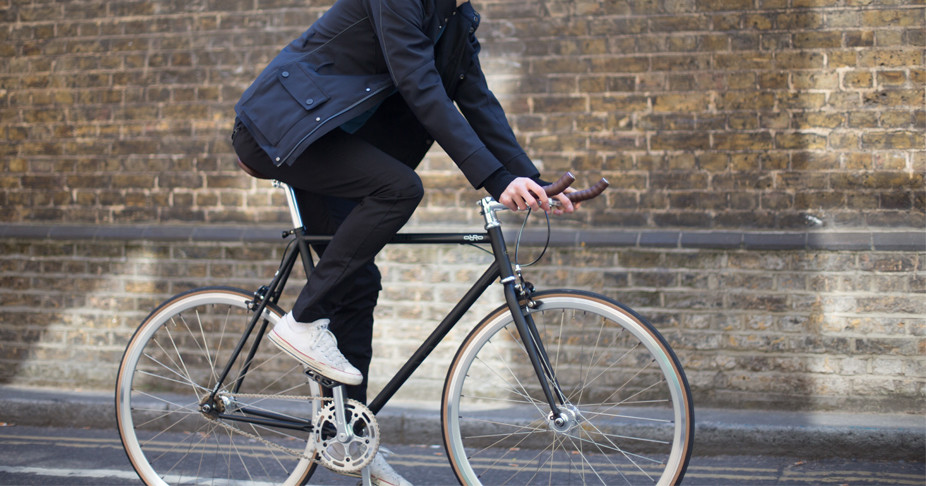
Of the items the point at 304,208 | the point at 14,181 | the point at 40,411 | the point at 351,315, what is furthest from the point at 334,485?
the point at 14,181

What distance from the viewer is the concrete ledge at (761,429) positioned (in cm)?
429

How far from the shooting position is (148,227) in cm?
568

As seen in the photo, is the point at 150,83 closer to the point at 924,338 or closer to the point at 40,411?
the point at 40,411

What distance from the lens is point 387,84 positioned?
2846 mm

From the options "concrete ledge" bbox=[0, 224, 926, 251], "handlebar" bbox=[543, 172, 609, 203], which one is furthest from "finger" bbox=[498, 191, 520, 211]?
"concrete ledge" bbox=[0, 224, 926, 251]

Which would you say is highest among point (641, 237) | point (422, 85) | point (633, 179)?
point (422, 85)

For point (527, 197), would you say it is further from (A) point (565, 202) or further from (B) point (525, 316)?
(B) point (525, 316)

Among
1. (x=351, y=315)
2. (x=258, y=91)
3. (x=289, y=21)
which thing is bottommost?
(x=351, y=315)

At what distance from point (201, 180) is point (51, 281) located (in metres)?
1.26

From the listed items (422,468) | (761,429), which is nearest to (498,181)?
(422,468)

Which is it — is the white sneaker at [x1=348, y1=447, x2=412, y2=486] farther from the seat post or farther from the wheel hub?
the seat post

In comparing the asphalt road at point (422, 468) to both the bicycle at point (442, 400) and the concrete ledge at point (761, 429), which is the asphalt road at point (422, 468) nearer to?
the concrete ledge at point (761, 429)

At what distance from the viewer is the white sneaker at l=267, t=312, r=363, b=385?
2.88 meters

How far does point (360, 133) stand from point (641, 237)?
242cm
